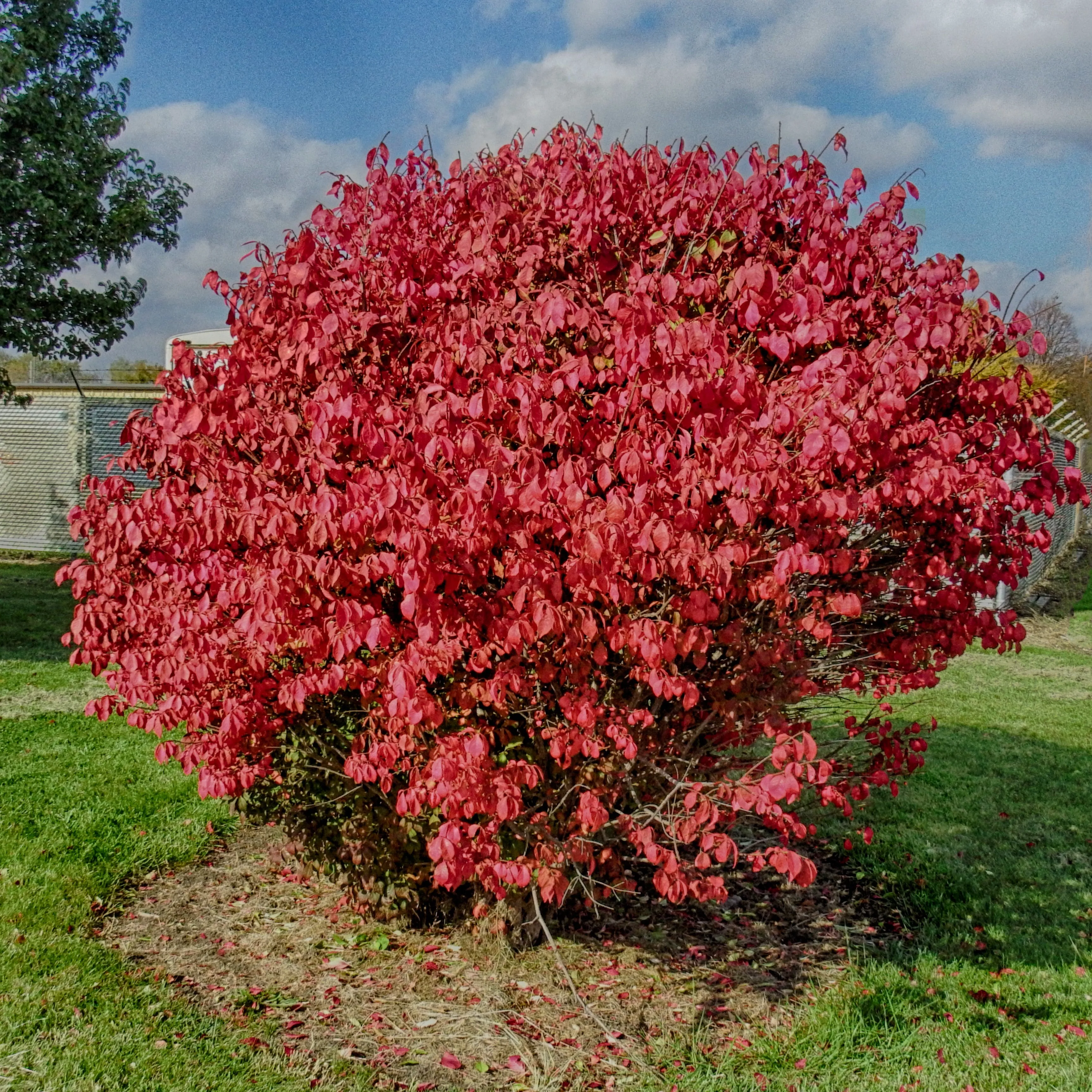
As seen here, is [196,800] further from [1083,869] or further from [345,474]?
[1083,869]

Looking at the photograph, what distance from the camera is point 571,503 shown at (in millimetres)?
2691

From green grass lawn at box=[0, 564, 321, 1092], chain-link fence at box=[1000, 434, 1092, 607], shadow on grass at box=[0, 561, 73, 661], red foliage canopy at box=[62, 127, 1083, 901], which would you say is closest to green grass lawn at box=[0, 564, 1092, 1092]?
green grass lawn at box=[0, 564, 321, 1092]

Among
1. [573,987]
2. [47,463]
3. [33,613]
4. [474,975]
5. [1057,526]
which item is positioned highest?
[47,463]

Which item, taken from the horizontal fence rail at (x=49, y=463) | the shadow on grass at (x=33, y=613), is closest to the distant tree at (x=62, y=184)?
the shadow on grass at (x=33, y=613)

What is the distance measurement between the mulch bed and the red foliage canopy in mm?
457

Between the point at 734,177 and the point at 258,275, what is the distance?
1.76m

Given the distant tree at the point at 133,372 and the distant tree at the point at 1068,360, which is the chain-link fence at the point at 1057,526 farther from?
the distant tree at the point at 133,372

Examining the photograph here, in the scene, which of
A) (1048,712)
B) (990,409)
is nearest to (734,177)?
(990,409)

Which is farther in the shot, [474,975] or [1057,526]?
[1057,526]

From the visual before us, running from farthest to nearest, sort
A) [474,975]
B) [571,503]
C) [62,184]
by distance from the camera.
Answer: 1. [62,184]
2. [474,975]
3. [571,503]

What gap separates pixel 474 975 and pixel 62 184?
899 cm

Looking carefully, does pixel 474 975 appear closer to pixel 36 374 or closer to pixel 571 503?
pixel 571 503

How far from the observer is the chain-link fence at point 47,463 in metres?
17.0

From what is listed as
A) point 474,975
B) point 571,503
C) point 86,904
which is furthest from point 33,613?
point 571,503
